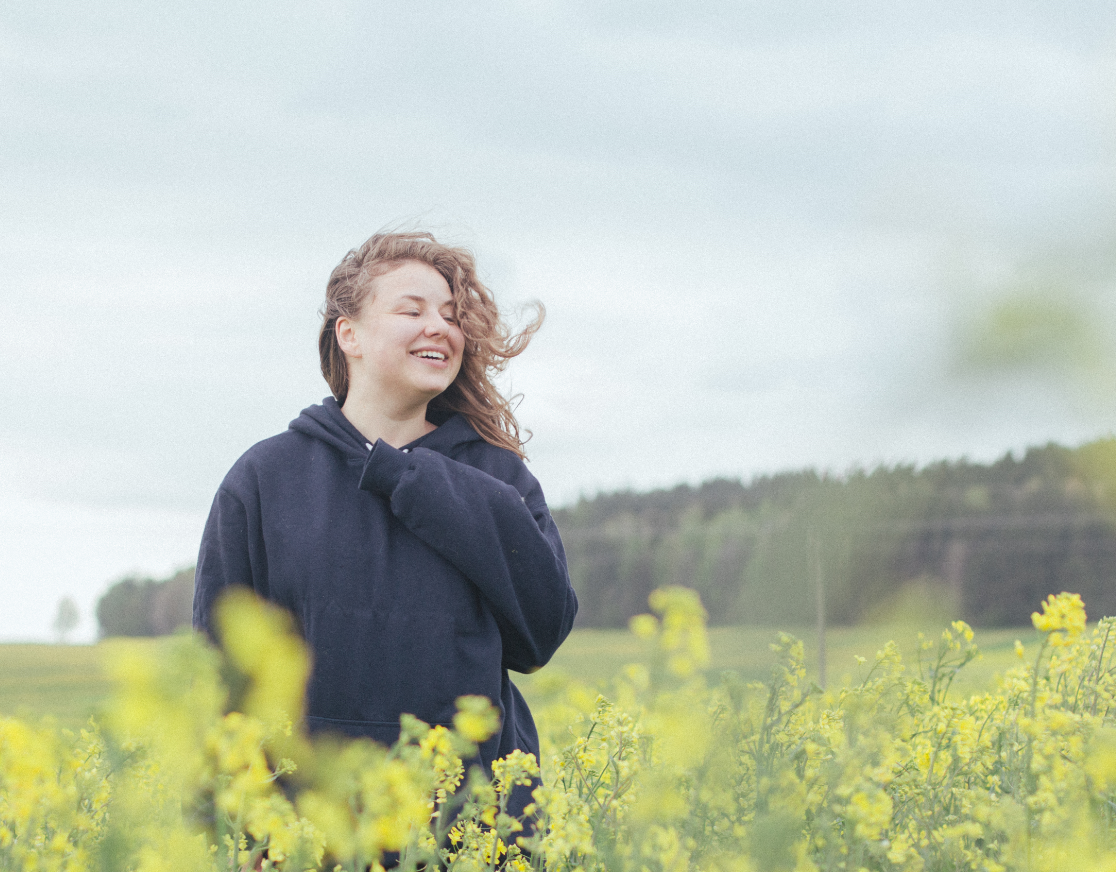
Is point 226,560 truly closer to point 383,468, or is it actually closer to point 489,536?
point 383,468

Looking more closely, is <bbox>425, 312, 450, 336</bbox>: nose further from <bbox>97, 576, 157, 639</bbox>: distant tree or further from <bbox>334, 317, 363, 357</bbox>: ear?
<bbox>97, 576, 157, 639</bbox>: distant tree

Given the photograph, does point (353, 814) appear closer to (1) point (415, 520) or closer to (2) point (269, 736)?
(2) point (269, 736)

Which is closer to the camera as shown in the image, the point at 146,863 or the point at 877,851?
the point at 146,863

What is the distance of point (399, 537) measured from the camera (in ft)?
7.30

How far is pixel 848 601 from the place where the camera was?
1.67 ft

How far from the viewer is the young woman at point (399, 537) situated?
2.10 meters

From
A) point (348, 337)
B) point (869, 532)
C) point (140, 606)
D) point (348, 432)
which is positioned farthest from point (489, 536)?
point (140, 606)

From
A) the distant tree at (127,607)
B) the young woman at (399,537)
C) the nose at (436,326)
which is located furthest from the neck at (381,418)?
the distant tree at (127,607)

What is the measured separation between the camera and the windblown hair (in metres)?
2.50

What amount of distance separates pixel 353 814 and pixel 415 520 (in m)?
0.71

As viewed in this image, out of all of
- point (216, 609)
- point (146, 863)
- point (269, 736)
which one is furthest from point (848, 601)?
point (216, 609)

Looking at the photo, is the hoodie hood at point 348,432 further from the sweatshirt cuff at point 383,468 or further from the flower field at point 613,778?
the flower field at point 613,778

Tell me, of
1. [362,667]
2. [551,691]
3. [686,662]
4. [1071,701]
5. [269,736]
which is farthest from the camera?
[1071,701]

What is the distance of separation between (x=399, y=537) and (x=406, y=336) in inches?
18.6
